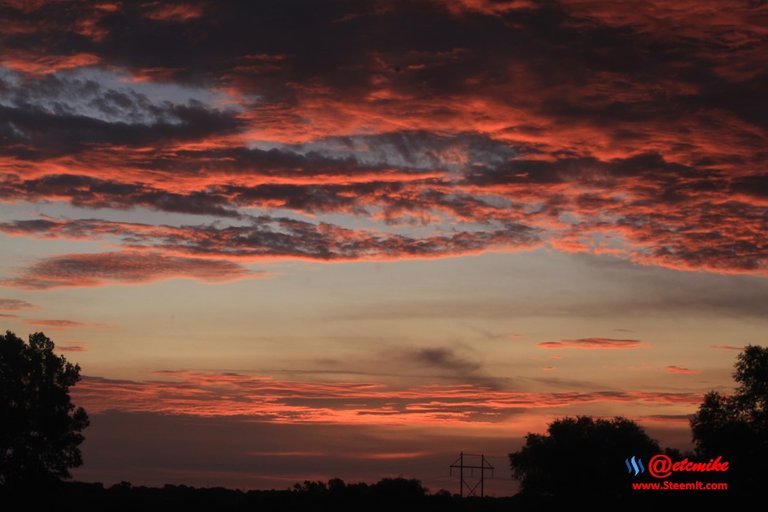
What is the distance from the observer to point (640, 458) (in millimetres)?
113562

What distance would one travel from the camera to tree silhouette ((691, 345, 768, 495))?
85188 millimetres

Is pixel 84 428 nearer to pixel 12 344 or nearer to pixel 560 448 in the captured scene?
pixel 12 344

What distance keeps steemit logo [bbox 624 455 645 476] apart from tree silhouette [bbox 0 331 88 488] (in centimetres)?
6460

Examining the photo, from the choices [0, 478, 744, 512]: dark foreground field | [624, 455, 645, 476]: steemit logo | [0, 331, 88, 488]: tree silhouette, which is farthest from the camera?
[624, 455, 645, 476]: steemit logo

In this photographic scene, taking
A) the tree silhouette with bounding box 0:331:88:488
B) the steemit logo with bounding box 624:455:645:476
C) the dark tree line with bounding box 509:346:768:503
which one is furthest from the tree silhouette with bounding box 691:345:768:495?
the tree silhouette with bounding box 0:331:88:488

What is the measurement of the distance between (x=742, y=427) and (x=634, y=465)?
25.1 m

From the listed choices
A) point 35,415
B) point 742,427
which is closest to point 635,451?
point 742,427

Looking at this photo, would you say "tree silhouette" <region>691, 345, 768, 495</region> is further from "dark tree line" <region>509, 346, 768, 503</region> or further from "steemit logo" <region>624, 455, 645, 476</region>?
"steemit logo" <region>624, 455, 645, 476</region>

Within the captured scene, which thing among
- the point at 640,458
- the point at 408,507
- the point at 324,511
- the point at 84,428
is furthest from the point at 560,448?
the point at 84,428

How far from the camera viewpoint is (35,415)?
80.6 metres

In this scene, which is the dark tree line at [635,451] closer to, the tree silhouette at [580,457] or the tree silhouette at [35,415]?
the tree silhouette at [580,457]

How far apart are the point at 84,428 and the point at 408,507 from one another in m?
53.7

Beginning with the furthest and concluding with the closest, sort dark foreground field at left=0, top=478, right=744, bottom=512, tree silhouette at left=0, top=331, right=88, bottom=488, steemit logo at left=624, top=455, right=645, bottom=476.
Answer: steemit logo at left=624, top=455, right=645, bottom=476, dark foreground field at left=0, top=478, right=744, bottom=512, tree silhouette at left=0, top=331, right=88, bottom=488

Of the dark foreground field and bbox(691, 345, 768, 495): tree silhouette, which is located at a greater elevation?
bbox(691, 345, 768, 495): tree silhouette
